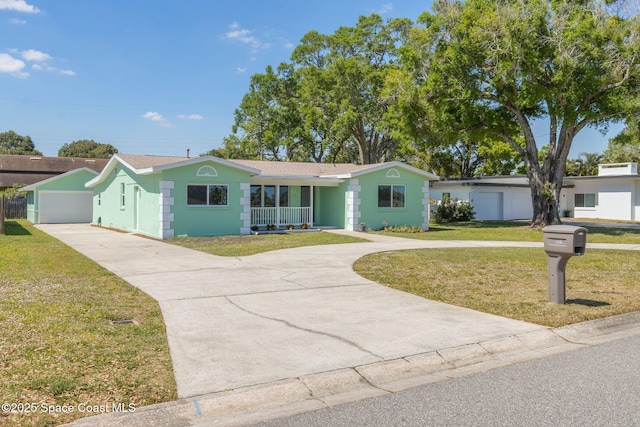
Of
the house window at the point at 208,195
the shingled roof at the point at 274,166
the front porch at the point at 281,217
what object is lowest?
the front porch at the point at 281,217

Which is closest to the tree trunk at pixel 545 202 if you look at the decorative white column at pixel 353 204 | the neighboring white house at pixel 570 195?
the neighboring white house at pixel 570 195

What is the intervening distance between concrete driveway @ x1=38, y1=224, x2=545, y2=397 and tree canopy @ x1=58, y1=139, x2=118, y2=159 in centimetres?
7383

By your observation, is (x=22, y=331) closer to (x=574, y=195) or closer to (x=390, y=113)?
(x=390, y=113)

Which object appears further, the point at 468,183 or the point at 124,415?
the point at 468,183

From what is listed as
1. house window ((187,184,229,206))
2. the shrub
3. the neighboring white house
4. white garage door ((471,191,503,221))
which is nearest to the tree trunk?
the shrub

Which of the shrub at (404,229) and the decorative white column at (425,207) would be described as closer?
the shrub at (404,229)

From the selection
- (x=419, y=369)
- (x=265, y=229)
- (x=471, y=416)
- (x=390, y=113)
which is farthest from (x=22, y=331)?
(x=390, y=113)

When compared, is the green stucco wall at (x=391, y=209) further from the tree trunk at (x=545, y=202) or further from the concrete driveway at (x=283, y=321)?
the concrete driveway at (x=283, y=321)

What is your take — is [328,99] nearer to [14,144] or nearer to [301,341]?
[301,341]

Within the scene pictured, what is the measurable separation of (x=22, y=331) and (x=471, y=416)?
5.04 m

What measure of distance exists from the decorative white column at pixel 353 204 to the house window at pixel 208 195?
19.8ft

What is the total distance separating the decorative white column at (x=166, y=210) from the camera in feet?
61.6

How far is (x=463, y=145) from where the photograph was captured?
156 ft

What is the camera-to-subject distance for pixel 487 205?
1406 inches
